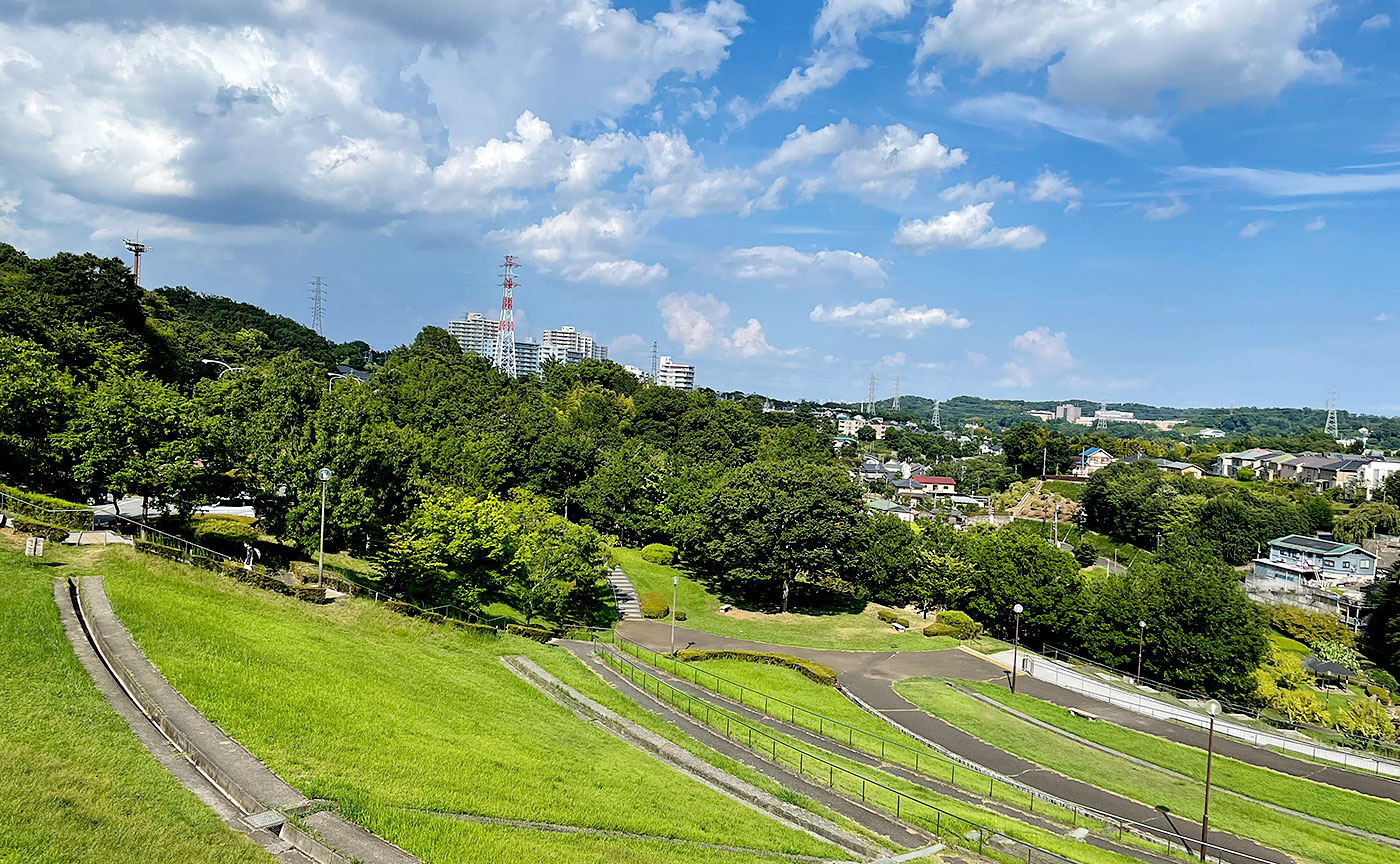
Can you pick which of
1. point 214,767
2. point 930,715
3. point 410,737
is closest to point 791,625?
point 930,715

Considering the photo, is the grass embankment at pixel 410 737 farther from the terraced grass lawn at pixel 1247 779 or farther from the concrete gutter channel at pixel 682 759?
the terraced grass lawn at pixel 1247 779

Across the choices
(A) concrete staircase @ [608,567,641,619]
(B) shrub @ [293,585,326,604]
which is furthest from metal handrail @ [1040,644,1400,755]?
(B) shrub @ [293,585,326,604]

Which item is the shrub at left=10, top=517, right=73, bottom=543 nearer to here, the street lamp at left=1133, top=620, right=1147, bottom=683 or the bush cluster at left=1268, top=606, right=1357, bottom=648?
the street lamp at left=1133, top=620, right=1147, bottom=683

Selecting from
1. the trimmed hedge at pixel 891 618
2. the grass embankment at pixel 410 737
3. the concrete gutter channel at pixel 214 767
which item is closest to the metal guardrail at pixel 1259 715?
the trimmed hedge at pixel 891 618

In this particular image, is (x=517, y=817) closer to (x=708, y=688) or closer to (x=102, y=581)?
(x=102, y=581)

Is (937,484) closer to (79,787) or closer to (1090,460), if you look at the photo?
(1090,460)

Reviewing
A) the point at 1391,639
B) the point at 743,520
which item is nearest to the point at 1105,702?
the point at 743,520
